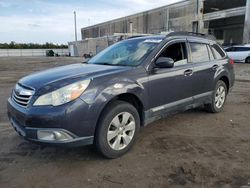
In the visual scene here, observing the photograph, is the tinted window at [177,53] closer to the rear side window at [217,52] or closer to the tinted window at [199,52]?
the tinted window at [199,52]

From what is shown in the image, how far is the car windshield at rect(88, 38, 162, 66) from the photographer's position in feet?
14.4

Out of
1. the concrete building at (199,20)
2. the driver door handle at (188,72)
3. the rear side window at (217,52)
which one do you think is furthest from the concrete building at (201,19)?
the driver door handle at (188,72)

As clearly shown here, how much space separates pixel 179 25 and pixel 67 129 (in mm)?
43260

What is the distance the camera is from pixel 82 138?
3.46m

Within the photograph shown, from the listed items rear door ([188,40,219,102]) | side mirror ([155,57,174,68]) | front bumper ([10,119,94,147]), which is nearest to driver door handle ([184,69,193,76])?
rear door ([188,40,219,102])

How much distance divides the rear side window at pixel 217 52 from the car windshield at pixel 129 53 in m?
1.94

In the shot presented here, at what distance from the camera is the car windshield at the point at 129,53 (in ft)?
14.4

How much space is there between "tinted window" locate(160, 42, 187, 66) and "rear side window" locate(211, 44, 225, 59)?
1267mm

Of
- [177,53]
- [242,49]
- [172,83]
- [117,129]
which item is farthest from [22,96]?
[242,49]

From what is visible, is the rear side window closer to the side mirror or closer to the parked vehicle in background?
the side mirror

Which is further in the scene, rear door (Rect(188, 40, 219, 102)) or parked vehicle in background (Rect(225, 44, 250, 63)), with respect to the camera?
parked vehicle in background (Rect(225, 44, 250, 63))

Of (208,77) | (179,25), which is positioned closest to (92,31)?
(179,25)

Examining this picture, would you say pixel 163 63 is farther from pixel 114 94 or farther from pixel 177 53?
pixel 114 94

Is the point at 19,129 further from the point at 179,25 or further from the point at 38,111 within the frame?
the point at 179,25
